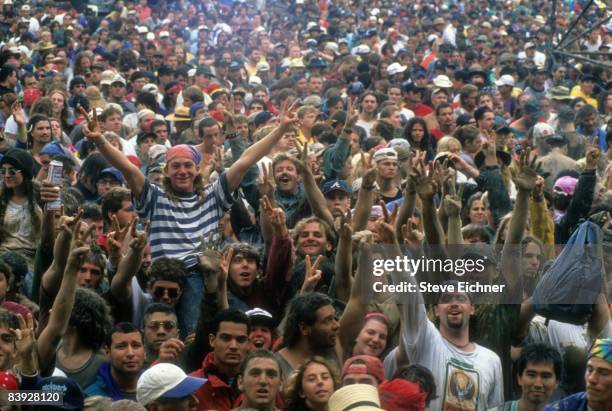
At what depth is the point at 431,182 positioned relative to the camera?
24.6 ft

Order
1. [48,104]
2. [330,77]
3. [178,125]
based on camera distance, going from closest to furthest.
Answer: [48,104], [178,125], [330,77]

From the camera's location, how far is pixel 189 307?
7.27 m

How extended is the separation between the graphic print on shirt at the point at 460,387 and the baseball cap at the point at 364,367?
1.16 ft

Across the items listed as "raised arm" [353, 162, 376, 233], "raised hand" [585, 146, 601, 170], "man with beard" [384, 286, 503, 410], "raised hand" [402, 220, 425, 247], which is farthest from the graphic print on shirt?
"raised hand" [585, 146, 601, 170]

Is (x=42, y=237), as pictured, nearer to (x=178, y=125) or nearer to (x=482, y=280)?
(x=482, y=280)

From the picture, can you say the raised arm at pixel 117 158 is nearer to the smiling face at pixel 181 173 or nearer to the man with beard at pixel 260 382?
the smiling face at pixel 181 173

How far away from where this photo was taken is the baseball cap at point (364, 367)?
598 cm

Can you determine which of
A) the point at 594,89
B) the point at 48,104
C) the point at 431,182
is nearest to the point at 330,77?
the point at 594,89

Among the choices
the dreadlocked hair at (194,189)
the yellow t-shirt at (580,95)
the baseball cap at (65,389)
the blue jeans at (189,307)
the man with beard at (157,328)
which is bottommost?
the baseball cap at (65,389)

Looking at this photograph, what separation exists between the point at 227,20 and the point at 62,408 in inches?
741

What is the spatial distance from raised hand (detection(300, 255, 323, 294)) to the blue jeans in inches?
23.7

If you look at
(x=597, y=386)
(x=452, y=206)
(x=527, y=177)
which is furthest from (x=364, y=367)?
(x=527, y=177)

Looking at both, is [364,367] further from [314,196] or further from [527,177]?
[314,196]

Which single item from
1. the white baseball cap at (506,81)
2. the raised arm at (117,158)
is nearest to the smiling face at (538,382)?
the raised arm at (117,158)
